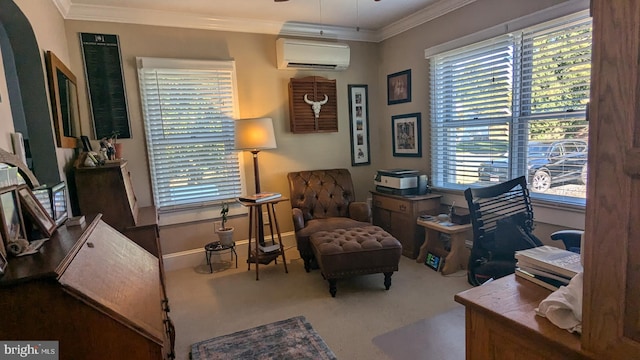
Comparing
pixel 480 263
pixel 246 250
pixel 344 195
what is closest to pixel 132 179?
pixel 246 250

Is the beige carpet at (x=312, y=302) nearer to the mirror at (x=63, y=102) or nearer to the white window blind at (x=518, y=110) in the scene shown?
the white window blind at (x=518, y=110)

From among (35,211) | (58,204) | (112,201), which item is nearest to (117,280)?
(35,211)

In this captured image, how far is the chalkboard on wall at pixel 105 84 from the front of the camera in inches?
122

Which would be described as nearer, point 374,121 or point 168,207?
point 168,207

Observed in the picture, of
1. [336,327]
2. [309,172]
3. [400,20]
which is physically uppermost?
[400,20]

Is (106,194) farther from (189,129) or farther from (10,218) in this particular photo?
(10,218)

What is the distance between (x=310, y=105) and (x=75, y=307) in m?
3.35

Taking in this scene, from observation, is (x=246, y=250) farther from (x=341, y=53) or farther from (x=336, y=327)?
(x=341, y=53)

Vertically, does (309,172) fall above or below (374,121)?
below

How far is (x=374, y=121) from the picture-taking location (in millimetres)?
4453

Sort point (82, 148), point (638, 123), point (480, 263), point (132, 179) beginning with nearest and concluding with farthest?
point (638, 123)
point (480, 263)
point (82, 148)
point (132, 179)

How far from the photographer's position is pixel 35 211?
1.26 m

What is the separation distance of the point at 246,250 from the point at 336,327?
1.79 metres

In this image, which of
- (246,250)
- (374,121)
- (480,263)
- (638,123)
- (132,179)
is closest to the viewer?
(638,123)
